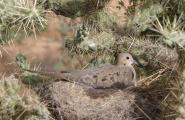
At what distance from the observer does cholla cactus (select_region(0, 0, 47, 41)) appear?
6434mm

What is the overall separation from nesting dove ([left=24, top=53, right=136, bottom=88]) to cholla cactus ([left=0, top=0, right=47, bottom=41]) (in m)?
0.43

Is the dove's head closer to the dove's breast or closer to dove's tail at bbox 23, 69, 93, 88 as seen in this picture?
the dove's breast

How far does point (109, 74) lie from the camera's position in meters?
7.07

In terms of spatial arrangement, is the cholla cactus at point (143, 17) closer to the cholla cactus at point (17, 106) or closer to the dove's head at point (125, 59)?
the dove's head at point (125, 59)

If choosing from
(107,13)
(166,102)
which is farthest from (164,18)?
(166,102)

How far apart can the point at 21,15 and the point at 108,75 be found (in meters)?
1.07

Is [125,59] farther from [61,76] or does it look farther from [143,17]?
[61,76]

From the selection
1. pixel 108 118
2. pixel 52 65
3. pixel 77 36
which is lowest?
Answer: pixel 52 65

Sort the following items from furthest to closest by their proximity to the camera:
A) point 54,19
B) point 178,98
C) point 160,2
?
point 54,19 → point 160,2 → point 178,98

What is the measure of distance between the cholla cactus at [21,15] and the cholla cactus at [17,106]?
0.54 m

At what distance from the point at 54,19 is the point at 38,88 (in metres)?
0.94

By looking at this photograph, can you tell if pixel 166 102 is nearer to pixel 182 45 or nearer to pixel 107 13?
pixel 182 45

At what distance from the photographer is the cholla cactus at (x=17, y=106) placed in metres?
6.12

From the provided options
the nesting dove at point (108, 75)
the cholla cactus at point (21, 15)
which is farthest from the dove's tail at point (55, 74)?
the cholla cactus at point (21, 15)
